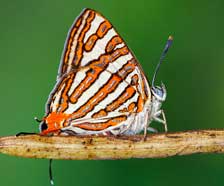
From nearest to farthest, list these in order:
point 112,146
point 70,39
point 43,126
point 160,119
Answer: point 112,146
point 43,126
point 70,39
point 160,119

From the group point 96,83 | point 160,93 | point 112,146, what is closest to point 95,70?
point 96,83

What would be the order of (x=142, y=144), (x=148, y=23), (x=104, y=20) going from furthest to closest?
(x=148, y=23) < (x=104, y=20) < (x=142, y=144)

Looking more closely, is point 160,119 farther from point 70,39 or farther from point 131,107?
point 70,39

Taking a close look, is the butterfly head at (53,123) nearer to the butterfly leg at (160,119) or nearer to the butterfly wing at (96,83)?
the butterfly wing at (96,83)

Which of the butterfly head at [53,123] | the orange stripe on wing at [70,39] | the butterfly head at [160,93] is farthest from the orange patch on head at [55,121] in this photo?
the butterfly head at [160,93]

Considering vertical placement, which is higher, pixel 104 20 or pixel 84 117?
pixel 104 20

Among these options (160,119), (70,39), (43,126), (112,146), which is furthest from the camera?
(160,119)

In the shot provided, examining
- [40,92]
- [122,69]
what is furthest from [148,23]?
[40,92]

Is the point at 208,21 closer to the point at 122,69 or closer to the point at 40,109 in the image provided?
the point at 122,69
